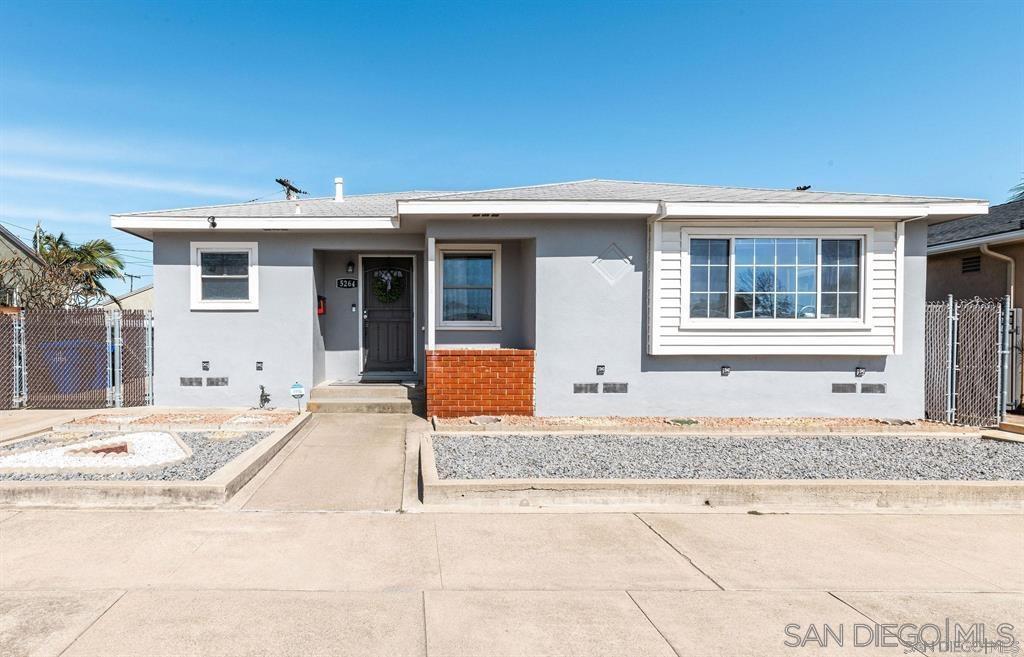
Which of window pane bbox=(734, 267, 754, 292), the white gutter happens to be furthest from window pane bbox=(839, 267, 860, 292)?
the white gutter

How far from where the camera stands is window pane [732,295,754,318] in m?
8.59

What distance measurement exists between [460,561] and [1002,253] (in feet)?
38.4

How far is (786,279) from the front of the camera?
861 cm

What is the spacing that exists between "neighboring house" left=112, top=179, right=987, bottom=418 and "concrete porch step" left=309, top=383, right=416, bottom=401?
380mm

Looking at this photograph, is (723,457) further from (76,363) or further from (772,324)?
(76,363)

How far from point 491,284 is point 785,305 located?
4.78 metres

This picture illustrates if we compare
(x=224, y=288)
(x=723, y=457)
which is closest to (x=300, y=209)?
(x=224, y=288)

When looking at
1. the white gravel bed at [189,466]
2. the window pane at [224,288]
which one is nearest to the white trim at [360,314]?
the window pane at [224,288]

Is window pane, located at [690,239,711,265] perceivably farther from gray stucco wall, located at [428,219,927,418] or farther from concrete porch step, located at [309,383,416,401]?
concrete porch step, located at [309,383,416,401]

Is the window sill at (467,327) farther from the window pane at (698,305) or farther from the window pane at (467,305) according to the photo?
the window pane at (698,305)

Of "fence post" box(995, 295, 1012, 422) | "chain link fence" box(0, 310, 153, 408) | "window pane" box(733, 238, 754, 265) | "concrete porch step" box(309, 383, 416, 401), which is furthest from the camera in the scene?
"concrete porch step" box(309, 383, 416, 401)

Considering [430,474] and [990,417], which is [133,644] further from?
[990,417]

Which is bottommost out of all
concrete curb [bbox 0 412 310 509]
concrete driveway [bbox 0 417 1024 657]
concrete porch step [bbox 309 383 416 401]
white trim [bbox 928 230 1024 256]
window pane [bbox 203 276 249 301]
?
concrete driveway [bbox 0 417 1024 657]

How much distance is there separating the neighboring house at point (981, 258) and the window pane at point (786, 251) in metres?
4.38
